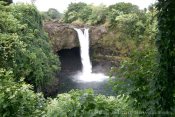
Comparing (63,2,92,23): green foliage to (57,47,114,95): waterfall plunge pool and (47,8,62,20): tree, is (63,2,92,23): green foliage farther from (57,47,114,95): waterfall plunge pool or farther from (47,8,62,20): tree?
(47,8,62,20): tree

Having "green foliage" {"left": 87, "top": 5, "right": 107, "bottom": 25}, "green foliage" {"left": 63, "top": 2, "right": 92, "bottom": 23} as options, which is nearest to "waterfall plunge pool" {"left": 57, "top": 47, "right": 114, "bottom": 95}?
"green foliage" {"left": 87, "top": 5, "right": 107, "bottom": 25}

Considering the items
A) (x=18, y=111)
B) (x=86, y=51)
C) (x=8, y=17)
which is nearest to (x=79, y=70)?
(x=86, y=51)

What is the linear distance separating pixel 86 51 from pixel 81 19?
4345 millimetres

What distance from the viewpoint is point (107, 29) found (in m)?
30.2

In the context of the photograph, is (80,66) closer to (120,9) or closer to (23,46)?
(120,9)

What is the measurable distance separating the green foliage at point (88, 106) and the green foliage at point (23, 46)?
19.5 feet

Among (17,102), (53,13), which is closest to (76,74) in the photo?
(53,13)

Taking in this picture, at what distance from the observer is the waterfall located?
30188 mm

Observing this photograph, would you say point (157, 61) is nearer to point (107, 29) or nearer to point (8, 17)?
point (8, 17)

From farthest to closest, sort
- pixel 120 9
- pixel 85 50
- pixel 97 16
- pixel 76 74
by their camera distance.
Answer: pixel 120 9, pixel 97 16, pixel 85 50, pixel 76 74

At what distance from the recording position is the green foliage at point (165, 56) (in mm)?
6527

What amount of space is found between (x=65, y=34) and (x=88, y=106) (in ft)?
74.7

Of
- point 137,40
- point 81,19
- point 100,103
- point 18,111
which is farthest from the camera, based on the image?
point 81,19

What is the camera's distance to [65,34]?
29.5m
